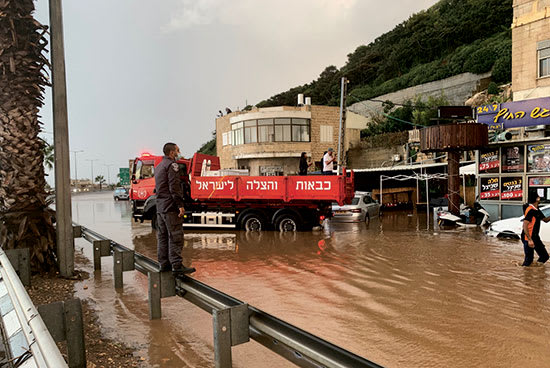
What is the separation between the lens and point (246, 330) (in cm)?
351

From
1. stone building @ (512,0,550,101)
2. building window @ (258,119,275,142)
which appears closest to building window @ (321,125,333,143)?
building window @ (258,119,275,142)

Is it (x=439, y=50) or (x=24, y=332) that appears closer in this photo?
(x=24, y=332)

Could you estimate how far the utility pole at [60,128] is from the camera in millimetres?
6852

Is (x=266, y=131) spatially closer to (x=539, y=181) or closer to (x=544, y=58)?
(x=544, y=58)

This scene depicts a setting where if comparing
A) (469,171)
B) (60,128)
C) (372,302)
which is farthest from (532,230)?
(469,171)

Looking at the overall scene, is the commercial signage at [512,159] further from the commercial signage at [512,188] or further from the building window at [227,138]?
the building window at [227,138]

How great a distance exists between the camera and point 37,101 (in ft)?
23.7

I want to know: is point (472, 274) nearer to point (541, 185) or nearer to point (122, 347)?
point (122, 347)

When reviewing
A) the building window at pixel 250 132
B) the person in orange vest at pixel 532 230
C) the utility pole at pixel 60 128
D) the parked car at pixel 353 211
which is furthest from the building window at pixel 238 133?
the person in orange vest at pixel 532 230

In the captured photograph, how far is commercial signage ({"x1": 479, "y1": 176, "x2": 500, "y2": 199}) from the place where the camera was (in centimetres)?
1498

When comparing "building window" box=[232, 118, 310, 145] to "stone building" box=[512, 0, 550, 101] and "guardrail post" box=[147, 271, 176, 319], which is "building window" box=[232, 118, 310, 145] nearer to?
"stone building" box=[512, 0, 550, 101]

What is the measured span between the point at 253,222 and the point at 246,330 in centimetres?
1110

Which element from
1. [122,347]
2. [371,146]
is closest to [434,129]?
[122,347]

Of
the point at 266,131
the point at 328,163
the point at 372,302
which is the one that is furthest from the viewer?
the point at 266,131
